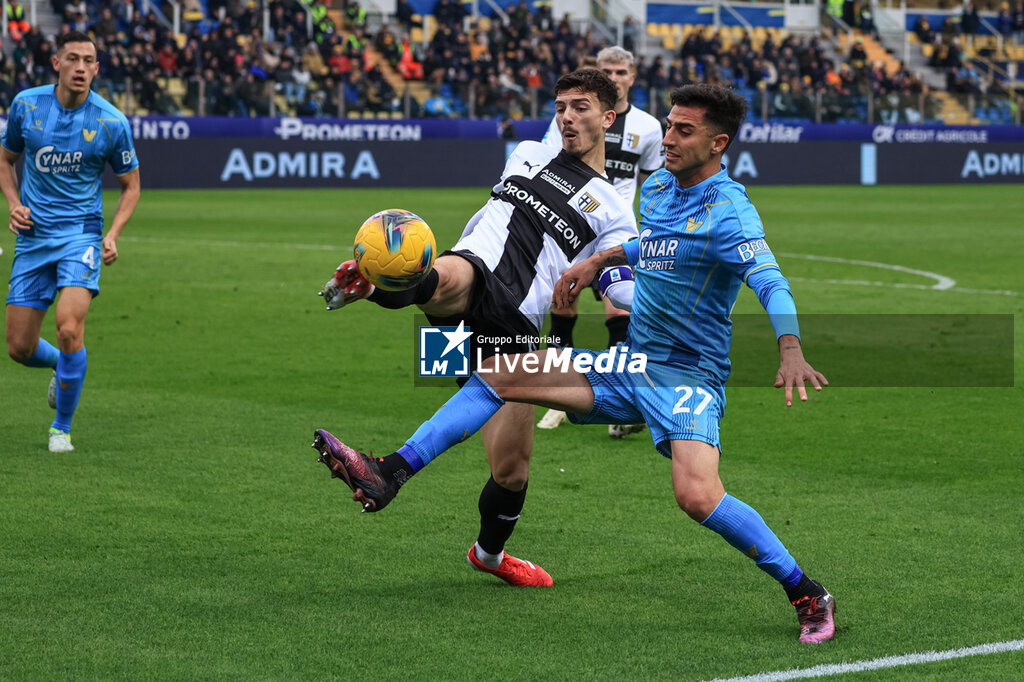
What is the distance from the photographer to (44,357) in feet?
27.4

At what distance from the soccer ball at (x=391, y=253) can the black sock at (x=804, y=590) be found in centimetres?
164

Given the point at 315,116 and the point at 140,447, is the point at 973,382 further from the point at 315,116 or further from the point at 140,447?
the point at 315,116

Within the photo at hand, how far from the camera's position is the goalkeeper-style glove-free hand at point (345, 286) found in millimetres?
4648

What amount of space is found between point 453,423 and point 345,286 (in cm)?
58

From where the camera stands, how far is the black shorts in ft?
17.1

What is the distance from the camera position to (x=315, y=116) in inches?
1307

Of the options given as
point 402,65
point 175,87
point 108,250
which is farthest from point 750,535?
point 402,65

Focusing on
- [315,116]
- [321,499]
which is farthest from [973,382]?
[315,116]

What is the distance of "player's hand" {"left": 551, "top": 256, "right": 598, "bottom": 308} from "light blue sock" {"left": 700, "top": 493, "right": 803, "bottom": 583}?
94 cm

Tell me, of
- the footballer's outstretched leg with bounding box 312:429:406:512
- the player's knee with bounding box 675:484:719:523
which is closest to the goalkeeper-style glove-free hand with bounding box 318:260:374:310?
the footballer's outstretched leg with bounding box 312:429:406:512

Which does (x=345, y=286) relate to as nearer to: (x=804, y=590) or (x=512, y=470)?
(x=512, y=470)

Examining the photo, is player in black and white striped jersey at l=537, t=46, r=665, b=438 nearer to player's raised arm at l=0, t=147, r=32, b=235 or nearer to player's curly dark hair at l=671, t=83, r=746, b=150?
player's raised arm at l=0, t=147, r=32, b=235

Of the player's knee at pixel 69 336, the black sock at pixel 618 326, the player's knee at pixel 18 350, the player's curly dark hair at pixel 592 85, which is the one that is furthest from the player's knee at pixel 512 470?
the player's knee at pixel 18 350

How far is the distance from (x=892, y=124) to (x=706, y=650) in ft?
121
